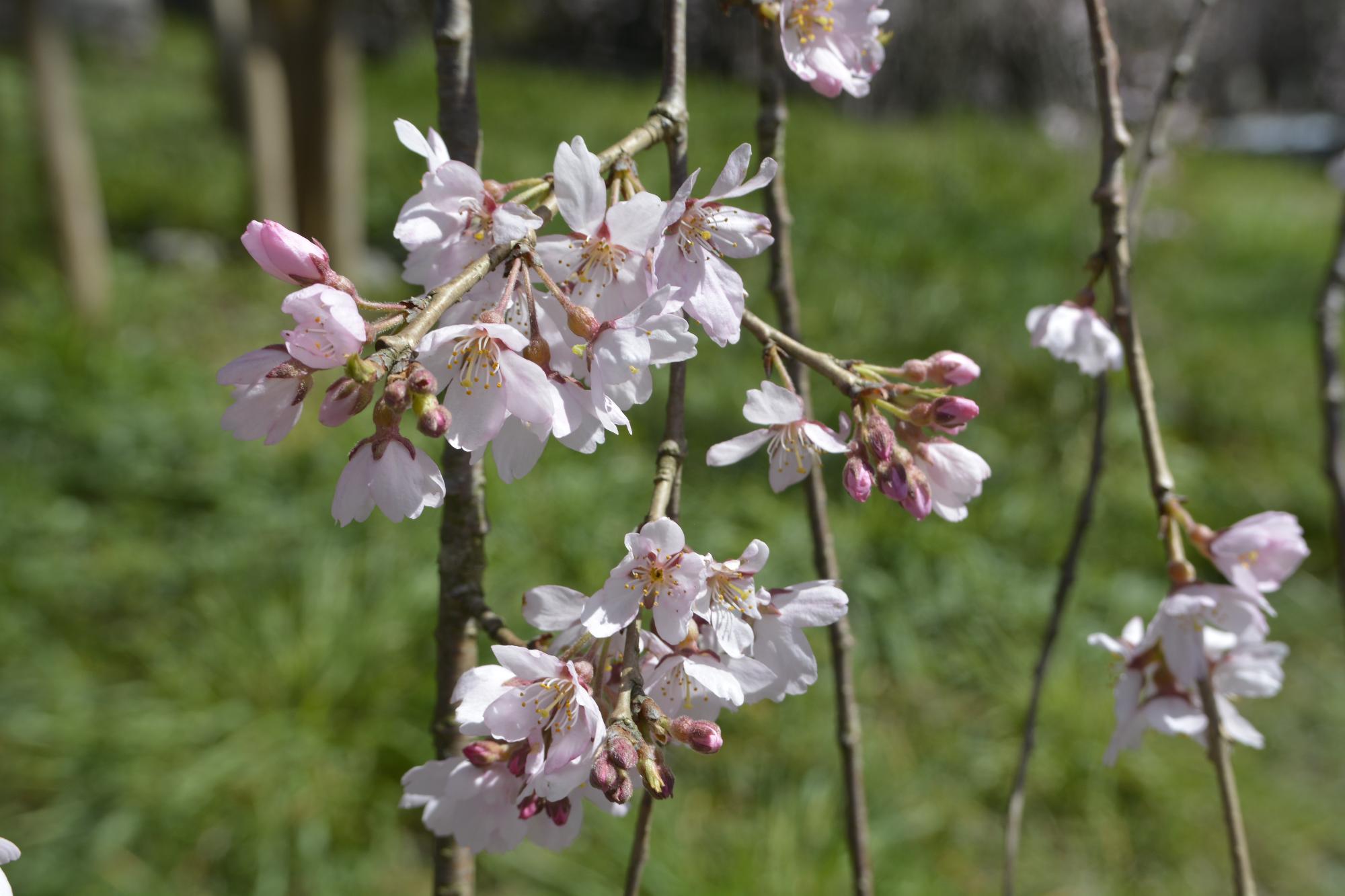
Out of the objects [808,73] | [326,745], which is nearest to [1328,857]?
[326,745]

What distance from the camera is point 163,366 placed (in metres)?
3.78

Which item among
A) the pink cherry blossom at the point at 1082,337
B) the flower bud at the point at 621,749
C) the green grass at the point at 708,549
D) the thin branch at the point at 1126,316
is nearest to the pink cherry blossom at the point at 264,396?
the flower bud at the point at 621,749

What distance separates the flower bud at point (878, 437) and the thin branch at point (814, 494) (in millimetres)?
159

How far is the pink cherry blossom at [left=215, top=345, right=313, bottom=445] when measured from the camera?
1.85ft

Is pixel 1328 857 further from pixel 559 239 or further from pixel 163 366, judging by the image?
pixel 163 366

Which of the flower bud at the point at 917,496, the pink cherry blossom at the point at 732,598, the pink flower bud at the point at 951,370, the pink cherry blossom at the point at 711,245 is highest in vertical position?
the pink cherry blossom at the point at 711,245

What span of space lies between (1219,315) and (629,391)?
537 cm

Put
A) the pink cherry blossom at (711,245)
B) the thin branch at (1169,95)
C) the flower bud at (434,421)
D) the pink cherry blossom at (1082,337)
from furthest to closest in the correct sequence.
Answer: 1. the thin branch at (1169,95)
2. the pink cherry blossom at (1082,337)
3. the pink cherry blossom at (711,245)
4. the flower bud at (434,421)

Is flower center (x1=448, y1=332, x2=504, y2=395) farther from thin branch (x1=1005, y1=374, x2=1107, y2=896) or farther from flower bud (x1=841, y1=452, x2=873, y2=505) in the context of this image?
thin branch (x1=1005, y1=374, x2=1107, y2=896)

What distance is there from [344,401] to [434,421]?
81 mm

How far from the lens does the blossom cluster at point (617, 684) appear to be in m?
0.57

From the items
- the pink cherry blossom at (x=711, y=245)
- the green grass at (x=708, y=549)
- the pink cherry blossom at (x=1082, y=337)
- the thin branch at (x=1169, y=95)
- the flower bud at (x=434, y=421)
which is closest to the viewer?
the flower bud at (x=434, y=421)

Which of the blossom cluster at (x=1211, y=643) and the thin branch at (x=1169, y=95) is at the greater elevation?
the thin branch at (x=1169, y=95)

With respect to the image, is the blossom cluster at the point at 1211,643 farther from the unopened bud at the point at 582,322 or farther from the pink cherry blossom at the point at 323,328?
the pink cherry blossom at the point at 323,328
